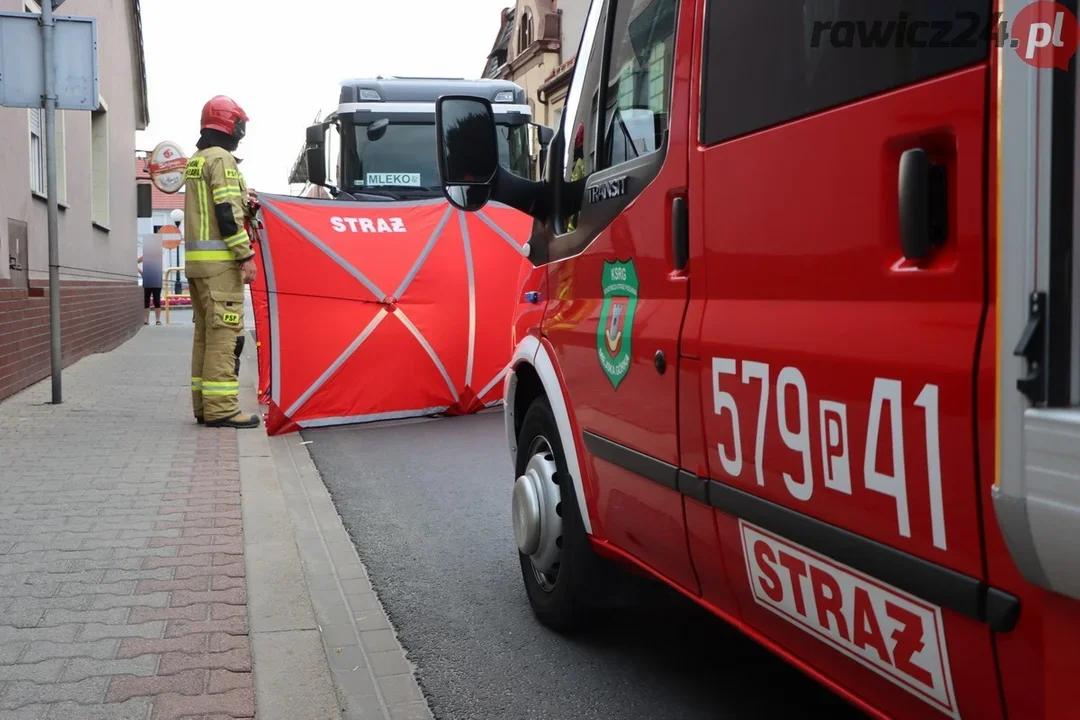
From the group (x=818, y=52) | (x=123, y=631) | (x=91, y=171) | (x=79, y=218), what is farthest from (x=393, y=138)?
(x=818, y=52)

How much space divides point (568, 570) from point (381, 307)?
208 inches

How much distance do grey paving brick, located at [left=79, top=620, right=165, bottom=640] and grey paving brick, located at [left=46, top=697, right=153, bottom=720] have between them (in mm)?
574

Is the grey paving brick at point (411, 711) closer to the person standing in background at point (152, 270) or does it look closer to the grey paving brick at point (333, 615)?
the grey paving brick at point (333, 615)

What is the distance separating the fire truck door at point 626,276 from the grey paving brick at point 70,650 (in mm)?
1612

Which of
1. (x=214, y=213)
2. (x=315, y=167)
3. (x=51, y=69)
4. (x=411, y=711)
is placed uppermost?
(x=51, y=69)

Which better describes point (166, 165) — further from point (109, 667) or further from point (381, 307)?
point (109, 667)

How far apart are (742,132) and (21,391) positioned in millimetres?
9304

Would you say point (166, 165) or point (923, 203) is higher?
point (166, 165)

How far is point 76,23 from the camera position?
9.58m

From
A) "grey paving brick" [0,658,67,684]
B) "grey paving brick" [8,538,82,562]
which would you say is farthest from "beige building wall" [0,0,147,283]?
"grey paving brick" [0,658,67,684]

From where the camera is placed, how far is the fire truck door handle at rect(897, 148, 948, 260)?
1.94 meters

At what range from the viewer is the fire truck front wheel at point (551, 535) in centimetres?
387

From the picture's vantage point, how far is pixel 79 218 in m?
14.8

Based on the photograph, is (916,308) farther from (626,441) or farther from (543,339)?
(543,339)
